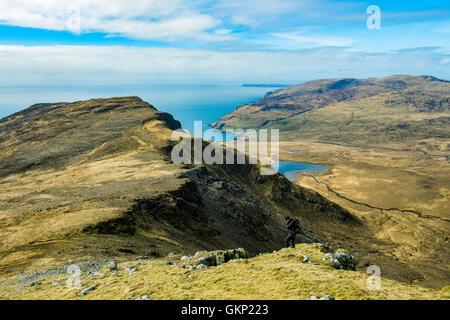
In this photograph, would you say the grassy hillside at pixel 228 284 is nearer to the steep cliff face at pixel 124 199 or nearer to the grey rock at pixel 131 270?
the grey rock at pixel 131 270

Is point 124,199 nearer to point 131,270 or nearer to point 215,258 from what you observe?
point 215,258

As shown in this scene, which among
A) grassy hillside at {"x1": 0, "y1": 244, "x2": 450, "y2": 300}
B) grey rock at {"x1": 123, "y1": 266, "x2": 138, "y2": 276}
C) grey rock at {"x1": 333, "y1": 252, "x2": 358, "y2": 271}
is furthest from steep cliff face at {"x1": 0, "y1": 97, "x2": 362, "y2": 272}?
grey rock at {"x1": 333, "y1": 252, "x2": 358, "y2": 271}

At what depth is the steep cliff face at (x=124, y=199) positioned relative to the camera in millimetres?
28719

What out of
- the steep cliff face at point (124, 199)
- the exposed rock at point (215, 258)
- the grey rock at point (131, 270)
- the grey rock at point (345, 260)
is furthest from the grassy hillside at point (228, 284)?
the steep cliff face at point (124, 199)

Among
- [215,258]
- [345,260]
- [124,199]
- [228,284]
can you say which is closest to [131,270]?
[215,258]

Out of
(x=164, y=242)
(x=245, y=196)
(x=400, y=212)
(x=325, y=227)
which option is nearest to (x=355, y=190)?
(x=400, y=212)

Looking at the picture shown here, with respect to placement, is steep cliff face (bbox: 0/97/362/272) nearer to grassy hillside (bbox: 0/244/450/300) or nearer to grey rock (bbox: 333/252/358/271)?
grassy hillside (bbox: 0/244/450/300)

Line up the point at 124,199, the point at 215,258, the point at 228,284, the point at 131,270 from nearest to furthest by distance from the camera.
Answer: the point at 228,284 → the point at 131,270 → the point at 215,258 → the point at 124,199

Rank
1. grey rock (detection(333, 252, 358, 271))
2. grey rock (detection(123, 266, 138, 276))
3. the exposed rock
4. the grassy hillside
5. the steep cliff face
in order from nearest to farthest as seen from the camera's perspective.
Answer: the grassy hillside
grey rock (detection(123, 266, 138, 276))
the exposed rock
grey rock (detection(333, 252, 358, 271))
the steep cliff face

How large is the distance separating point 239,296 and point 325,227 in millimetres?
82637

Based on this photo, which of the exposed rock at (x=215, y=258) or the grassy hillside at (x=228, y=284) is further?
the exposed rock at (x=215, y=258)

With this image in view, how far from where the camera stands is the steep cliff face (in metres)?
28.7

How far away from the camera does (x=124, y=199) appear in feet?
134
